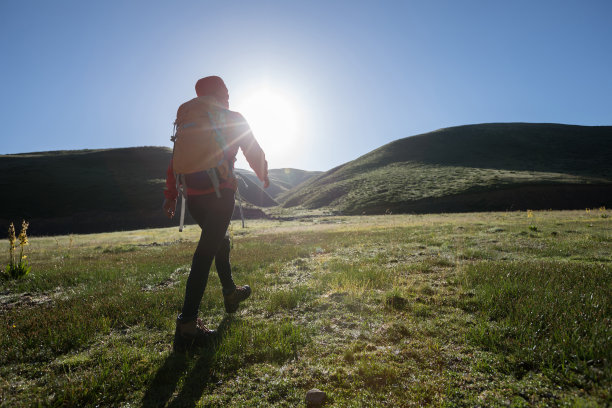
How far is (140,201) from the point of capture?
64.7m

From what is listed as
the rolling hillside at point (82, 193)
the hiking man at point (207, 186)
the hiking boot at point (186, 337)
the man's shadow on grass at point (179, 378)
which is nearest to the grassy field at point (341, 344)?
the man's shadow on grass at point (179, 378)

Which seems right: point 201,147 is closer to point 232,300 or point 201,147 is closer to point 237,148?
point 237,148

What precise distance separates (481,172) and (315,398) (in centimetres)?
7957

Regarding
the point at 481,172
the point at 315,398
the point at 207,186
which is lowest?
the point at 315,398

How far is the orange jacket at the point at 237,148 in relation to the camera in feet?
12.0

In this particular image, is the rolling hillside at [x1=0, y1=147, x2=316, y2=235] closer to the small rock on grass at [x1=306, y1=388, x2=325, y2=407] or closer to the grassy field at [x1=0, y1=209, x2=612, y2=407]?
the grassy field at [x1=0, y1=209, x2=612, y2=407]

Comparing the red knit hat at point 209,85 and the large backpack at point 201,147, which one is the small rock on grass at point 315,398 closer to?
the large backpack at point 201,147

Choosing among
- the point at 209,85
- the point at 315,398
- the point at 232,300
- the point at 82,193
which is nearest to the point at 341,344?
the point at 315,398

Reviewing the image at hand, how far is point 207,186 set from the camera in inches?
136

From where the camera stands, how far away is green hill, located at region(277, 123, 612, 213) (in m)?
52.0

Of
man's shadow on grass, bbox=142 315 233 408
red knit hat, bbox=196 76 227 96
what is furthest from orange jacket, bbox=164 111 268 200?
man's shadow on grass, bbox=142 315 233 408

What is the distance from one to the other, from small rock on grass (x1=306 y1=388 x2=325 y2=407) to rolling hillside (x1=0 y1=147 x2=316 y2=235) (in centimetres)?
6359

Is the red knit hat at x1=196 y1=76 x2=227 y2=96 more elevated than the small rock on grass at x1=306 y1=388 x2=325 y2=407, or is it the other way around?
the red knit hat at x1=196 y1=76 x2=227 y2=96

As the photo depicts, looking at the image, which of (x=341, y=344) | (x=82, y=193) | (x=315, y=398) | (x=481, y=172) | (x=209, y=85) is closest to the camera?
(x=315, y=398)
